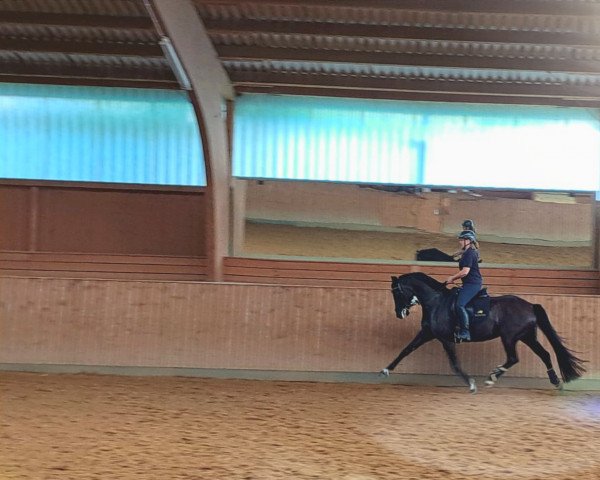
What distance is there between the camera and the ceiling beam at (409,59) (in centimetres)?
912

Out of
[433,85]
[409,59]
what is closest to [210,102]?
[409,59]

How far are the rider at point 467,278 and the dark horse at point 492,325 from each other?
113mm

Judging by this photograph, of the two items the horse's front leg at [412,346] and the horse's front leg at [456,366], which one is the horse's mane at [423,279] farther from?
the horse's front leg at [456,366]

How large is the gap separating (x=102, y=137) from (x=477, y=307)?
6.49m

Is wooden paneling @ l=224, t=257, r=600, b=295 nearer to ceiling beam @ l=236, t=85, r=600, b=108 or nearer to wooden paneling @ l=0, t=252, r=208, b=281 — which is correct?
wooden paneling @ l=0, t=252, r=208, b=281

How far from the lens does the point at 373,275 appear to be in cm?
980

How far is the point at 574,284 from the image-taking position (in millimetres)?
9781

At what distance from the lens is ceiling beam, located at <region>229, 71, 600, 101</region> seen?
9.92 m

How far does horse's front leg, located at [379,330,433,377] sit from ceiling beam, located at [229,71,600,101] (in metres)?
4.09

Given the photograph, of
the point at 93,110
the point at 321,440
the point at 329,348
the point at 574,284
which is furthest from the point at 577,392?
the point at 93,110

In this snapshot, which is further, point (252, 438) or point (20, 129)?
point (20, 129)

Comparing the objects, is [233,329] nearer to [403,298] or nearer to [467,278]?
[403,298]

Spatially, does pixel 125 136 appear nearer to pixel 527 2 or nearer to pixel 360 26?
pixel 360 26

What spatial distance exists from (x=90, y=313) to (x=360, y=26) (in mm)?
5337
